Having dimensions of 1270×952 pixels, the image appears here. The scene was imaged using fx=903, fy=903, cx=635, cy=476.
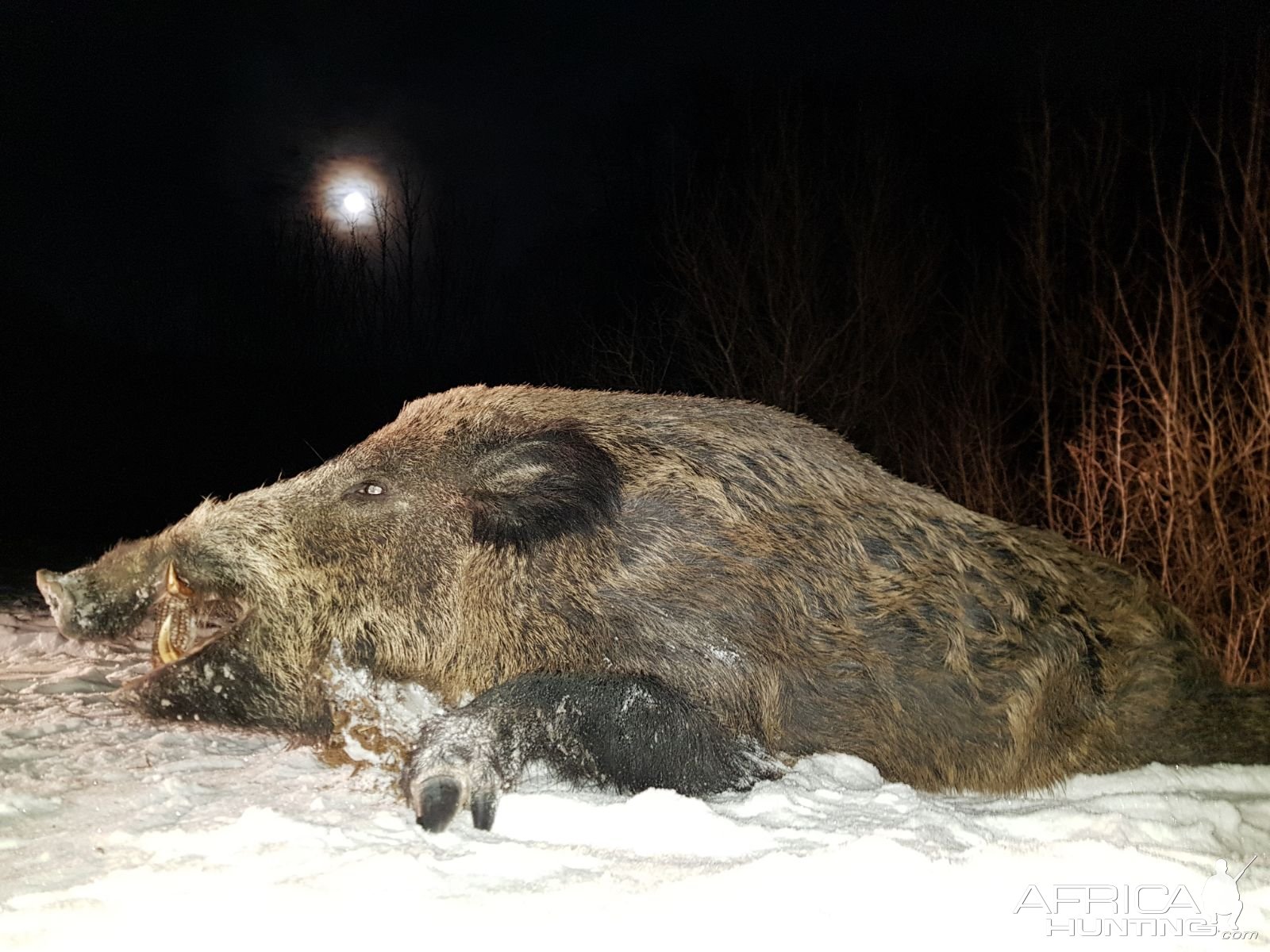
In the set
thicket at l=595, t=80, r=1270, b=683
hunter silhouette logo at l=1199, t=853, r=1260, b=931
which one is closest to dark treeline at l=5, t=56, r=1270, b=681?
thicket at l=595, t=80, r=1270, b=683

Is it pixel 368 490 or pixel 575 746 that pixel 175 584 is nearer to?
pixel 368 490

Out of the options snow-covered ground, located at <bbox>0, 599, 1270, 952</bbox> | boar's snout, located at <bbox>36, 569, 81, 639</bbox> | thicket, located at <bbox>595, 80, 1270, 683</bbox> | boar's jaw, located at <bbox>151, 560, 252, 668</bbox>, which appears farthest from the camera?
thicket, located at <bbox>595, 80, 1270, 683</bbox>

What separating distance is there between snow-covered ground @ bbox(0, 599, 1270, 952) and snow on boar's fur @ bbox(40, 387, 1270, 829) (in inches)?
5.5

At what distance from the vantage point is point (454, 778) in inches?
84.8

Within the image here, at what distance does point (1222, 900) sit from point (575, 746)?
150 cm

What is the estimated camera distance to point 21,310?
1306cm

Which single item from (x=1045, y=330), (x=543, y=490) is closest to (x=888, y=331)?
(x=1045, y=330)

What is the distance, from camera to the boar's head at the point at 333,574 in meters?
2.60

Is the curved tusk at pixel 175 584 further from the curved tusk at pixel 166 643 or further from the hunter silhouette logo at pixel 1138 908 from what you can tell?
the hunter silhouette logo at pixel 1138 908

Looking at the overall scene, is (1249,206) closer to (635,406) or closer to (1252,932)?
(635,406)

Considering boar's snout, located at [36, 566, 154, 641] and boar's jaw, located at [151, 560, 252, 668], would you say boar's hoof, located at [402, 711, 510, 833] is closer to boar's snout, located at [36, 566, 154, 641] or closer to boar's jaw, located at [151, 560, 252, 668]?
boar's jaw, located at [151, 560, 252, 668]

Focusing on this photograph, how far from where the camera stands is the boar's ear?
8.72 ft

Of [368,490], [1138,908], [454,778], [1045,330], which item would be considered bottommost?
[1138,908]

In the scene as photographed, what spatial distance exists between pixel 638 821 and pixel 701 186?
8.05 metres
